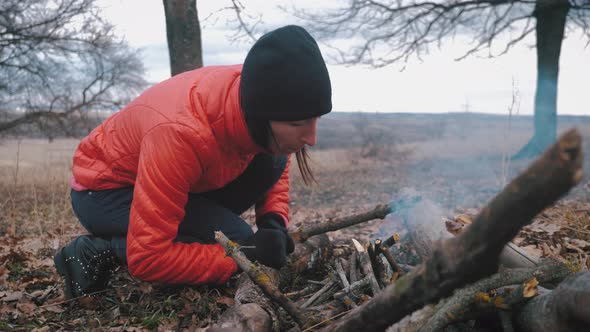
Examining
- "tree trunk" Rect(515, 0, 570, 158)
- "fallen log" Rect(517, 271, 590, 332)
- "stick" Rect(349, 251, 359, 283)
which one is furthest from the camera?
"tree trunk" Rect(515, 0, 570, 158)

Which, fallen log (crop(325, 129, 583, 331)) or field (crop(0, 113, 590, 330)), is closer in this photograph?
fallen log (crop(325, 129, 583, 331))

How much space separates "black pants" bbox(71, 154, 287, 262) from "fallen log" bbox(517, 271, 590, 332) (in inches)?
68.1

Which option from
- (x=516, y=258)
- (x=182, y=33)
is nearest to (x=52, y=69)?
(x=182, y=33)

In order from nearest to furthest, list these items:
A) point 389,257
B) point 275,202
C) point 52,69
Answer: point 389,257
point 275,202
point 52,69

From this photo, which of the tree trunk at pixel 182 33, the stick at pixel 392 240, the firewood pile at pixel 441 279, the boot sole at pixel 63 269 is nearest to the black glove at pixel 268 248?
the firewood pile at pixel 441 279

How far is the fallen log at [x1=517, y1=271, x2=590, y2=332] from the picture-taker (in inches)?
50.3

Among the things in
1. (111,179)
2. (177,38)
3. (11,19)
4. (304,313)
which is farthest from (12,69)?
(304,313)

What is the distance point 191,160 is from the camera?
7.43 ft

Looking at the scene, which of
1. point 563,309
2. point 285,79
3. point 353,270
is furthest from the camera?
point 353,270

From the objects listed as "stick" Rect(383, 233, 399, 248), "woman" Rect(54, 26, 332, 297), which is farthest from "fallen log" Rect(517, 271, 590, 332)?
"woman" Rect(54, 26, 332, 297)

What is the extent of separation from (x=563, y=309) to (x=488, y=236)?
536 mm

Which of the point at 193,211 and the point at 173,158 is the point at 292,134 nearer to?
the point at 173,158

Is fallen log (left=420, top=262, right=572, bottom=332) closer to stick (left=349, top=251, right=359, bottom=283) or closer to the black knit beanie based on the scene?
stick (left=349, top=251, right=359, bottom=283)

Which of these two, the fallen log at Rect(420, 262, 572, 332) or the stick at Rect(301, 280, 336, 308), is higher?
the fallen log at Rect(420, 262, 572, 332)
